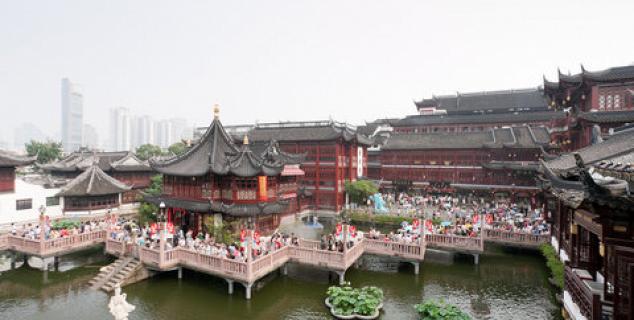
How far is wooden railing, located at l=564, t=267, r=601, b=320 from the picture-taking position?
25.9 feet

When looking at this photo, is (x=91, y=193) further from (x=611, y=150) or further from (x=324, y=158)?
(x=611, y=150)

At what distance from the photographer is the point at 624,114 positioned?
2044 centimetres

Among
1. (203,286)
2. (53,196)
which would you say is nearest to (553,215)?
(203,286)

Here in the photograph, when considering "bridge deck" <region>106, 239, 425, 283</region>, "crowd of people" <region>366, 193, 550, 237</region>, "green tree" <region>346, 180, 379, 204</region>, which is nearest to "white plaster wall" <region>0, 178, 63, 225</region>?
"bridge deck" <region>106, 239, 425, 283</region>

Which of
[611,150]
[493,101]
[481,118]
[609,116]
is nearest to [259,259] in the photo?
[611,150]

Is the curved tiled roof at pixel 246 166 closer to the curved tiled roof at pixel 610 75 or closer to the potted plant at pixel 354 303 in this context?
the potted plant at pixel 354 303

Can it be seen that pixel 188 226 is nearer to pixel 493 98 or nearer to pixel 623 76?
pixel 623 76

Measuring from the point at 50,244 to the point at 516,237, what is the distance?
2862 centimetres

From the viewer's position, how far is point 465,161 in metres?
44.2

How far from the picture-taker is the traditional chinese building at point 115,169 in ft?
136

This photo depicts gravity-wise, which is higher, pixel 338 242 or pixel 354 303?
pixel 338 242

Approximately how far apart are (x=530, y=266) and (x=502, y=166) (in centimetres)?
2046

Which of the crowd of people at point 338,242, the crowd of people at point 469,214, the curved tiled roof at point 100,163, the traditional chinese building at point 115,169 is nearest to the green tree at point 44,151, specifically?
the traditional chinese building at point 115,169

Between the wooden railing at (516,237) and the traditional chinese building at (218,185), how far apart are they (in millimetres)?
14429
